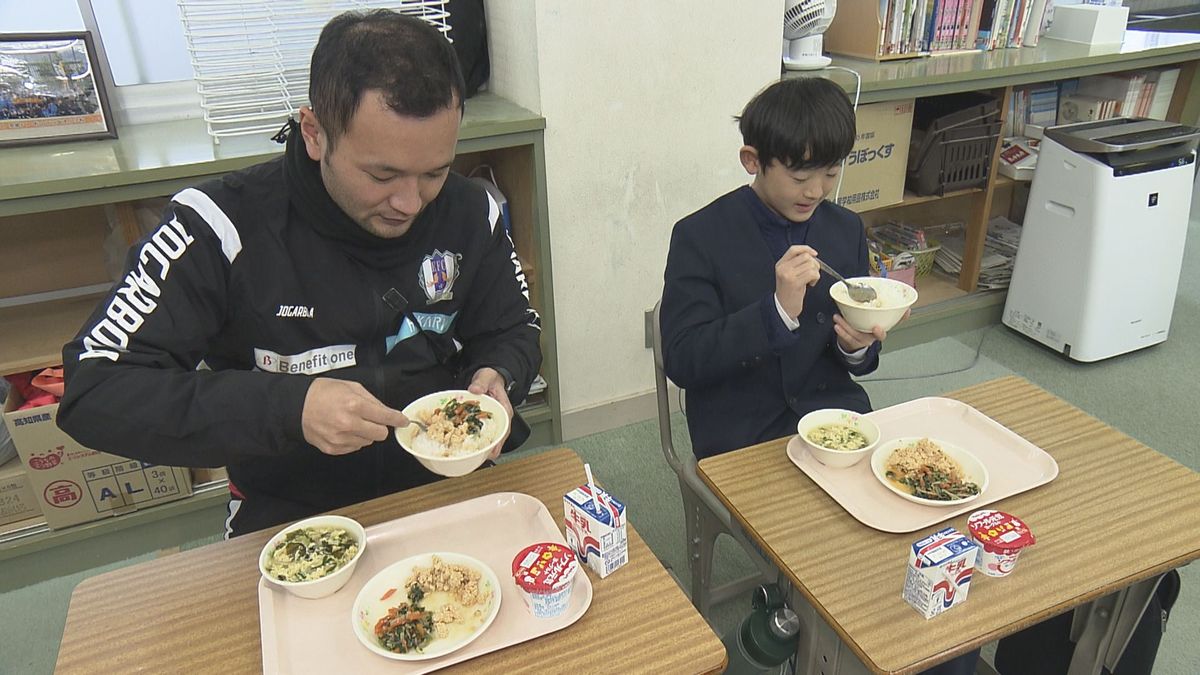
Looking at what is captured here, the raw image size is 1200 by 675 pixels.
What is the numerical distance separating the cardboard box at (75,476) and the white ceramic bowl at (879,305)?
5.19 ft

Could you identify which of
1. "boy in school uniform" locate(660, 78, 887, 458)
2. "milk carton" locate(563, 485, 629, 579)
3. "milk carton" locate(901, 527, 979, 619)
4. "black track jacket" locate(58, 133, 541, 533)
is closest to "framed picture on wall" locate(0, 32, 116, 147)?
"black track jacket" locate(58, 133, 541, 533)

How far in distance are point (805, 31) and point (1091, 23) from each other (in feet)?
4.49

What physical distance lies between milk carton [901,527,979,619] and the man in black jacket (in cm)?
60

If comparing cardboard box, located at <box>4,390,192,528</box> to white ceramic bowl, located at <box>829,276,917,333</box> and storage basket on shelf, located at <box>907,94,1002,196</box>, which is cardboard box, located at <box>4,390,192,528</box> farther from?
storage basket on shelf, located at <box>907,94,1002,196</box>

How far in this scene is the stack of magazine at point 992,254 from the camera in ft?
10.3

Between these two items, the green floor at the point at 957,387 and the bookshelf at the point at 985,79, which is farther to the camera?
the bookshelf at the point at 985,79

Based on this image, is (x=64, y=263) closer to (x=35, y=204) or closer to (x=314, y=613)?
(x=35, y=204)

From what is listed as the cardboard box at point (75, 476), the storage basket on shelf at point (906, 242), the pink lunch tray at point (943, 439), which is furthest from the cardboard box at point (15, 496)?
the storage basket on shelf at point (906, 242)

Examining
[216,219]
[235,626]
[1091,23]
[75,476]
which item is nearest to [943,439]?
[235,626]

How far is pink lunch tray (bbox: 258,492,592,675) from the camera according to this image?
86cm

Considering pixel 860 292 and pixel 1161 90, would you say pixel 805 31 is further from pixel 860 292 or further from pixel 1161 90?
pixel 1161 90

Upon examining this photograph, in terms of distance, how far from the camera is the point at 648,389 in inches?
103

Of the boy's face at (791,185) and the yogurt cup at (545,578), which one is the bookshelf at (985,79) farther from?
the yogurt cup at (545,578)

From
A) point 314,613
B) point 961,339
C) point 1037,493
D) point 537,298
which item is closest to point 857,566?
point 1037,493
